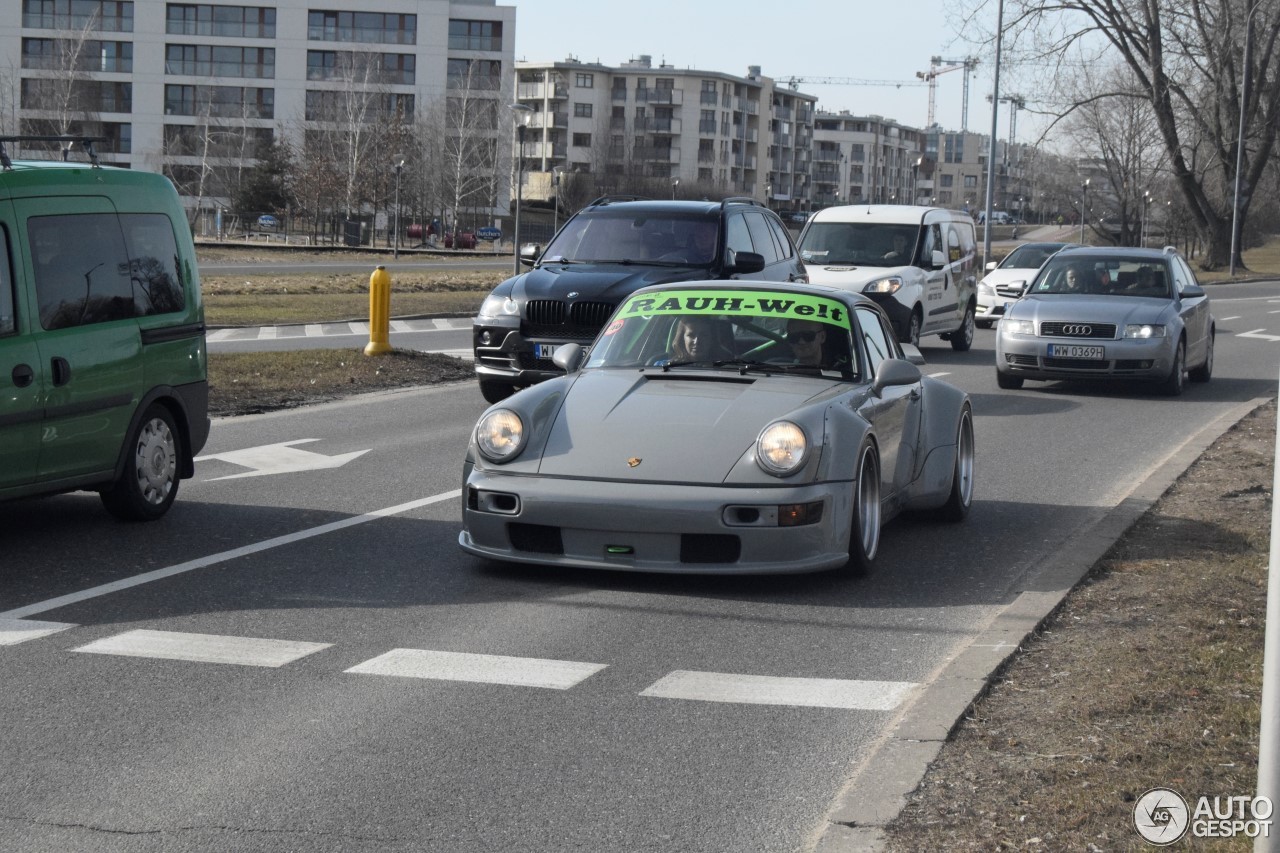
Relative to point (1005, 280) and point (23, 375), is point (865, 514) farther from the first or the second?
point (1005, 280)

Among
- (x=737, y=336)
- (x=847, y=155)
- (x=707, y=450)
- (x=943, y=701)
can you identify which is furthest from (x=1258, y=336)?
(x=847, y=155)

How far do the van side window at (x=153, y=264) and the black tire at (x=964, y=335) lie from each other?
16.3 m

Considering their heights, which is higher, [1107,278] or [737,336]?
[1107,278]

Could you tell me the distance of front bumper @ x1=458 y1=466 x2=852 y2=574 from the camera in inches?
281

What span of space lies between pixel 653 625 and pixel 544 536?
0.86m

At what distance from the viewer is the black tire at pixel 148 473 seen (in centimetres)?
871

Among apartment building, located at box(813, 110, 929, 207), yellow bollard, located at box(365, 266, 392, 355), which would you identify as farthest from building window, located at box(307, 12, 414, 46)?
apartment building, located at box(813, 110, 929, 207)

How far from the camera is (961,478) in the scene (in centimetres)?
942

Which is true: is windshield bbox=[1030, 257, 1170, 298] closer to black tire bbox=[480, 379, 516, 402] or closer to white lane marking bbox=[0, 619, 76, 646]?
black tire bbox=[480, 379, 516, 402]

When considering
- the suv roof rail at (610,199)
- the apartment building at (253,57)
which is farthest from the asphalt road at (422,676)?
the apartment building at (253,57)

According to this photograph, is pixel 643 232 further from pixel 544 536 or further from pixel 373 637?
pixel 373 637

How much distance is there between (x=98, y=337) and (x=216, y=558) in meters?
1.41

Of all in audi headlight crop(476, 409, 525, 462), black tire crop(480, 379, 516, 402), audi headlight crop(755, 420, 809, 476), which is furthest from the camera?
black tire crop(480, 379, 516, 402)

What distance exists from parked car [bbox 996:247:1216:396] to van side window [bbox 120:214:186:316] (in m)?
10.8
